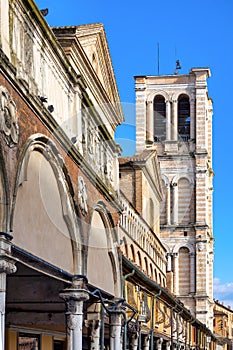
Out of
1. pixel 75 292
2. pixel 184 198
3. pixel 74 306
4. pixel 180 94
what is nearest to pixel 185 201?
pixel 184 198

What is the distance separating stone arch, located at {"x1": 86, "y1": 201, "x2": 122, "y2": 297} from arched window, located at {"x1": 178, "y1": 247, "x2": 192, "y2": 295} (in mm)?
50688

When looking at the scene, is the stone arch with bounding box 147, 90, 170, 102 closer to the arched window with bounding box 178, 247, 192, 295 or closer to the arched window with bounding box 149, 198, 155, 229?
the arched window with bounding box 178, 247, 192, 295

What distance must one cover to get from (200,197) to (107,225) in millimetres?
52544

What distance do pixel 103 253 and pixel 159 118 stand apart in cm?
5536

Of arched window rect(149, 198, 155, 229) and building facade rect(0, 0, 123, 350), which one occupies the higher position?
arched window rect(149, 198, 155, 229)

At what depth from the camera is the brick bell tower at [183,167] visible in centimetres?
6938

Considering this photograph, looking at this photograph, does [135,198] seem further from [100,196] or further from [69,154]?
[69,154]

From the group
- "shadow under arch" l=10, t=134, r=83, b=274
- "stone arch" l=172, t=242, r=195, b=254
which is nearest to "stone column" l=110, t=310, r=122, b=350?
"shadow under arch" l=10, t=134, r=83, b=274

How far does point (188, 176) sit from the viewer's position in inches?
2788

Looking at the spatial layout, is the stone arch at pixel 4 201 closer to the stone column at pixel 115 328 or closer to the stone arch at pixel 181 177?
the stone column at pixel 115 328

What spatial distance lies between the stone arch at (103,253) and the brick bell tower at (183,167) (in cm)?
4910

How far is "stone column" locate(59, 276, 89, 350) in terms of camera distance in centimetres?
1480

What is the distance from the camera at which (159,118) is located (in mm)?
73062

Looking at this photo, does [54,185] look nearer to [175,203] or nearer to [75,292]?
[75,292]
